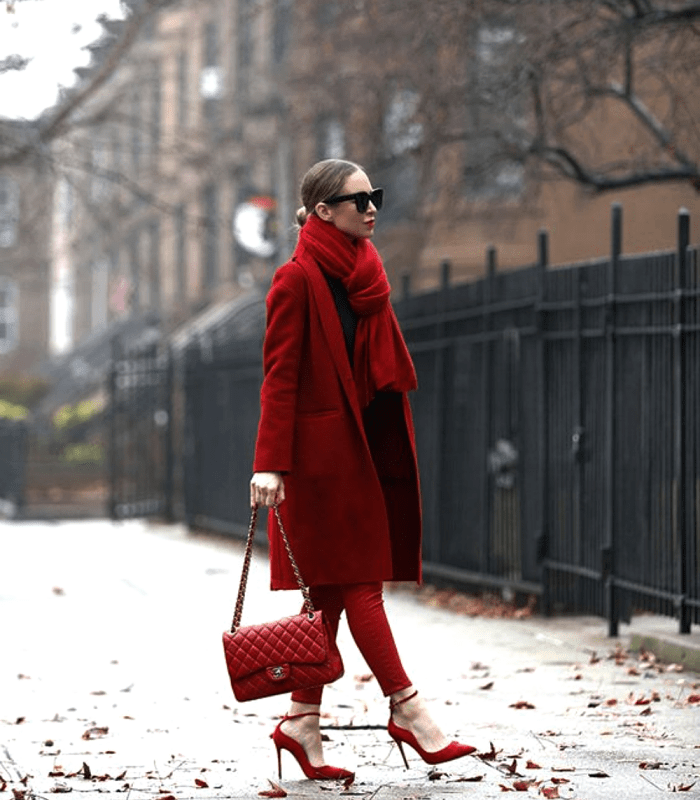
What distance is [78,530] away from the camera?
20672 mm

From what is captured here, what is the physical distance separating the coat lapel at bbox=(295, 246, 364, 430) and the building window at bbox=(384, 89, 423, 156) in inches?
405

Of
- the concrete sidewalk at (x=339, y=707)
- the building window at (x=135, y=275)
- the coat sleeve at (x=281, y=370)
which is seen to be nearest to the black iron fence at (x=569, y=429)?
the concrete sidewalk at (x=339, y=707)

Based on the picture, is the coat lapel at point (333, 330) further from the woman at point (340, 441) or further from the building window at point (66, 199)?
the building window at point (66, 199)

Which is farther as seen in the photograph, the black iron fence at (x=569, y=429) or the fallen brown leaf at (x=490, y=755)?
the black iron fence at (x=569, y=429)

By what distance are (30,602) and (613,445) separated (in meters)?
4.36

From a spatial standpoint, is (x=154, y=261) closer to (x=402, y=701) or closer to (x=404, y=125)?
(x=404, y=125)

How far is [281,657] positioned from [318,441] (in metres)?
0.69

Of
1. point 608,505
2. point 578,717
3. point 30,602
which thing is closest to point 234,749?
point 578,717

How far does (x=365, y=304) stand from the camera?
19.7ft

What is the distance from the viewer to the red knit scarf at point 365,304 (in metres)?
6.00

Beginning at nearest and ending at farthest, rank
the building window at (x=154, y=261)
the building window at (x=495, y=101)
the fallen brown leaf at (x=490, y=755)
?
the fallen brown leaf at (x=490, y=755)
the building window at (x=495, y=101)
the building window at (x=154, y=261)

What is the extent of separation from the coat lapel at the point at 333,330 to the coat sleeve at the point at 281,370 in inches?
1.6

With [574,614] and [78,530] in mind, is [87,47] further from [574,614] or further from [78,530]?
[574,614]

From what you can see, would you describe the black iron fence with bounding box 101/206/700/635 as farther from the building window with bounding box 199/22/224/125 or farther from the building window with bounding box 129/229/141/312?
the building window with bounding box 129/229/141/312
